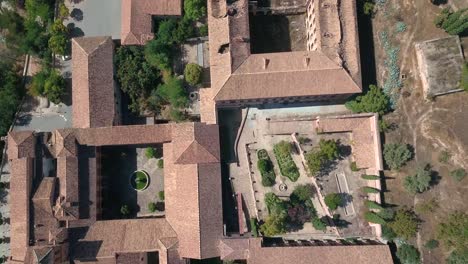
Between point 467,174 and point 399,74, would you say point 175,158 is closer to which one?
point 399,74

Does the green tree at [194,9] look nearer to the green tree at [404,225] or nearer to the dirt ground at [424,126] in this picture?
the dirt ground at [424,126]

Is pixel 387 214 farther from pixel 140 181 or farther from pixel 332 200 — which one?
pixel 140 181

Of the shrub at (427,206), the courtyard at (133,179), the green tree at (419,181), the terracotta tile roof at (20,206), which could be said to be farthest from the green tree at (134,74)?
the shrub at (427,206)

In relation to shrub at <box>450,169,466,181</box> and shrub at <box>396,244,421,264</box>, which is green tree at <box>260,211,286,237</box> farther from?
shrub at <box>450,169,466,181</box>

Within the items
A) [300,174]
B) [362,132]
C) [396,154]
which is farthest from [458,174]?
[300,174]

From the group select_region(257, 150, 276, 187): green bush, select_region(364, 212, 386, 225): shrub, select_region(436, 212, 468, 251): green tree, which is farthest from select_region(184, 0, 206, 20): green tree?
select_region(436, 212, 468, 251): green tree
